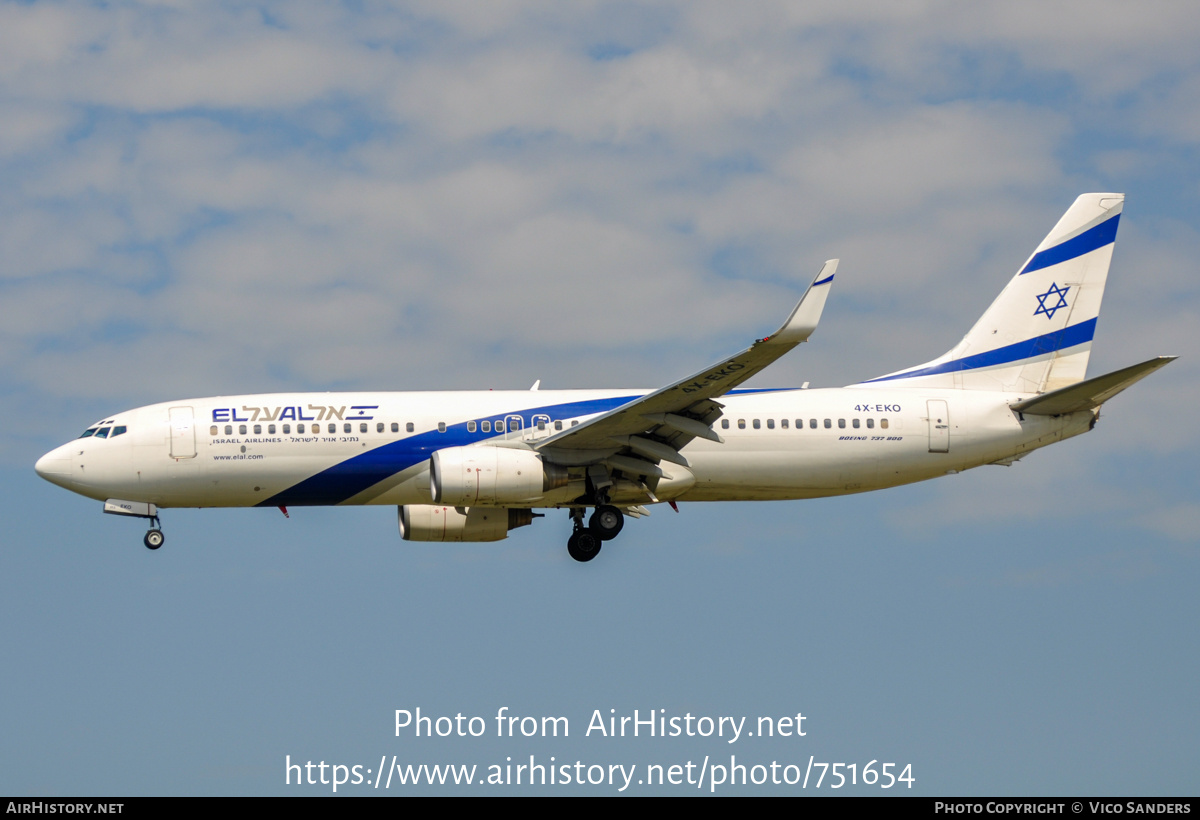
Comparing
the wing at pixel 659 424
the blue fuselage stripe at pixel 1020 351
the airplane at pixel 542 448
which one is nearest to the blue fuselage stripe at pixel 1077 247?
the blue fuselage stripe at pixel 1020 351

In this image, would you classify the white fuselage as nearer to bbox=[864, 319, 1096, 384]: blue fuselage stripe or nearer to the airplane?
the airplane

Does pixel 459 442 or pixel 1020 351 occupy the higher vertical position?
pixel 1020 351

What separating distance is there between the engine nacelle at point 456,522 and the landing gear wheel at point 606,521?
268cm

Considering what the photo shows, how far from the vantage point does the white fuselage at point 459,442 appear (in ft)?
109

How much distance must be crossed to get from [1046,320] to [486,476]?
16523mm

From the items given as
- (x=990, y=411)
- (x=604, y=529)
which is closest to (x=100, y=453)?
(x=604, y=529)

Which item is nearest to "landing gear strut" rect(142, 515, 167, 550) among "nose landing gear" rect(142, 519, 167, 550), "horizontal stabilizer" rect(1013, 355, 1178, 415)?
"nose landing gear" rect(142, 519, 167, 550)

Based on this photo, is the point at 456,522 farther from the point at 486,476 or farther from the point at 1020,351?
the point at 1020,351

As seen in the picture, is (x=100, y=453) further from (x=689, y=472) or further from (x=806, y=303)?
(x=806, y=303)

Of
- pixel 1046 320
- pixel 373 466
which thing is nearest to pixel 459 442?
pixel 373 466

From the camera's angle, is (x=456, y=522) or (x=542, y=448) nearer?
(x=542, y=448)

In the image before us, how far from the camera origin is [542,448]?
3284 cm

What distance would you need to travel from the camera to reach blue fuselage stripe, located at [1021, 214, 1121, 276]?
37938mm

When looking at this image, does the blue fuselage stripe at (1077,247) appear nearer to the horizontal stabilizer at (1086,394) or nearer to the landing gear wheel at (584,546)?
the horizontal stabilizer at (1086,394)
